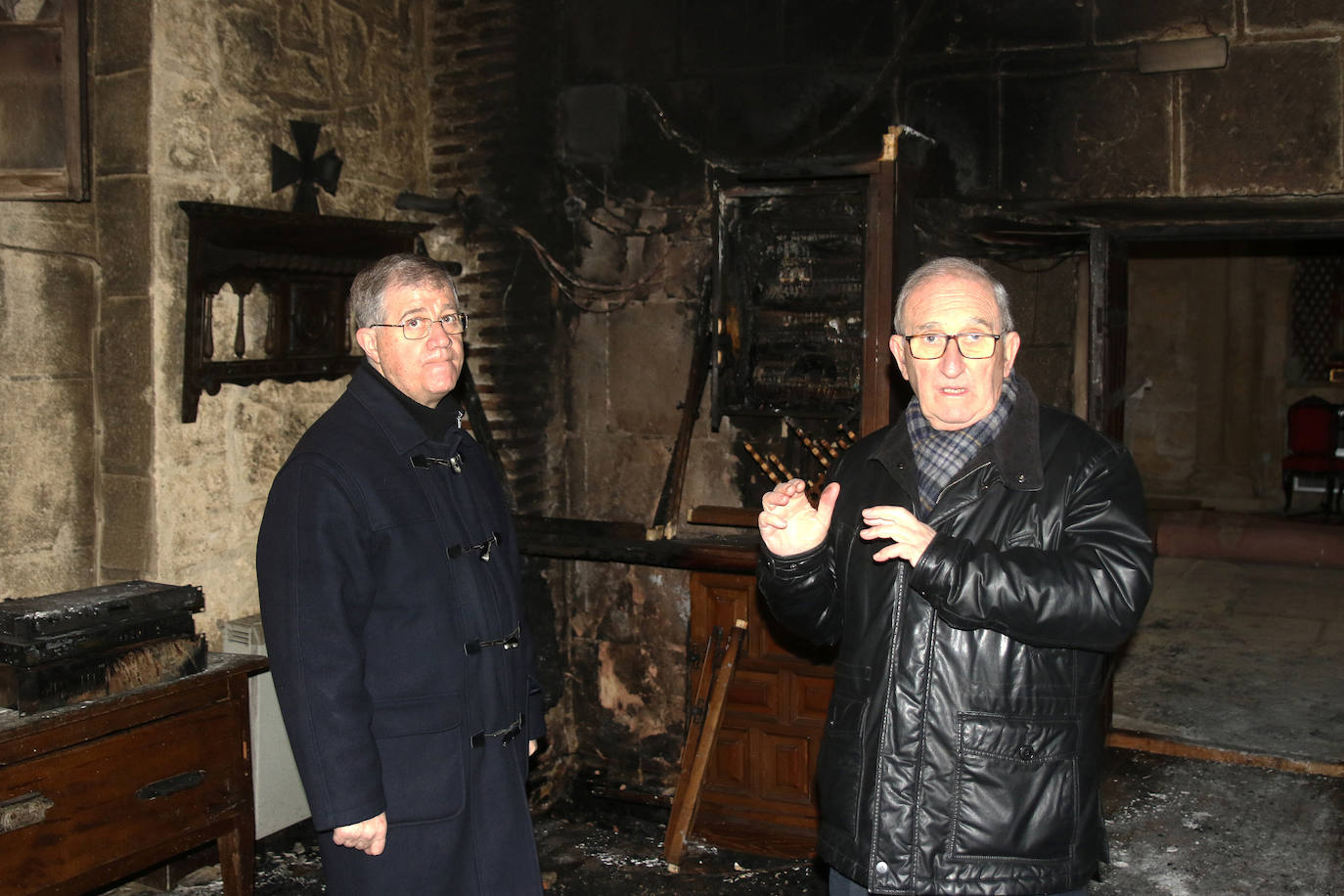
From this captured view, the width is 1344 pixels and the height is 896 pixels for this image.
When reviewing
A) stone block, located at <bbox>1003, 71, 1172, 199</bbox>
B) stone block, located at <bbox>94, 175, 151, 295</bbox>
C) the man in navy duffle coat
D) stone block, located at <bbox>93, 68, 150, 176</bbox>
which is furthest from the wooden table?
stone block, located at <bbox>1003, 71, 1172, 199</bbox>

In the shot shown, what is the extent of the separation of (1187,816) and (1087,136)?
2.62 meters

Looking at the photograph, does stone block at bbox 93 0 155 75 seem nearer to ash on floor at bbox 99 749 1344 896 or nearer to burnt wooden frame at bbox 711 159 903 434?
burnt wooden frame at bbox 711 159 903 434

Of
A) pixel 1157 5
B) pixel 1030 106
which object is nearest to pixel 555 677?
pixel 1030 106

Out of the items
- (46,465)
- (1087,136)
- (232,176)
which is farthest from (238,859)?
(1087,136)

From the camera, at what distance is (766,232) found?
4875mm

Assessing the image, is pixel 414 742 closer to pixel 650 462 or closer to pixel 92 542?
pixel 92 542

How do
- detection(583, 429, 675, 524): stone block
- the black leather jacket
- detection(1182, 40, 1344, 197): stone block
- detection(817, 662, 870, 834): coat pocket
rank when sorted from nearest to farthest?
the black leather jacket, detection(817, 662, 870, 834): coat pocket, detection(1182, 40, 1344, 197): stone block, detection(583, 429, 675, 524): stone block

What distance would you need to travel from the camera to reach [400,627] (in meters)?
2.53

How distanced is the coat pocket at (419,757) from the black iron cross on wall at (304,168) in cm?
249

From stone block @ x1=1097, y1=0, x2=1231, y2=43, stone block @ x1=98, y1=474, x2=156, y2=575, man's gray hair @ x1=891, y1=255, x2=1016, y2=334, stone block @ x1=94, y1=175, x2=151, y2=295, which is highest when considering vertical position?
stone block @ x1=1097, y1=0, x2=1231, y2=43

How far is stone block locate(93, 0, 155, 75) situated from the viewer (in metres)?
3.86

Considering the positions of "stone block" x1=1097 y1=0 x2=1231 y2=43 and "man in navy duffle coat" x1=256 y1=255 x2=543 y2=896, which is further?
"stone block" x1=1097 y1=0 x2=1231 y2=43

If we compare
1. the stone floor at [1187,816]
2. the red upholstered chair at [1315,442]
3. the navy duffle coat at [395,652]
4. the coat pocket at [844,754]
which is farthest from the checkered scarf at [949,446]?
the red upholstered chair at [1315,442]

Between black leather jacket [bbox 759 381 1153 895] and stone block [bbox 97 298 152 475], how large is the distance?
2789 millimetres
